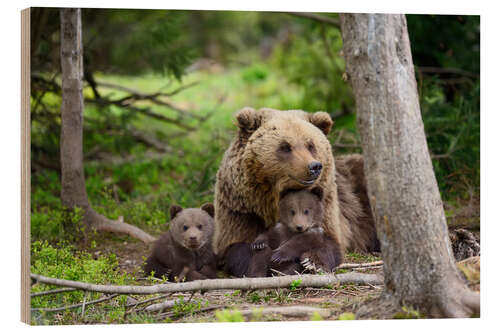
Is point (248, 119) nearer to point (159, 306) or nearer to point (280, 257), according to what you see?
point (280, 257)

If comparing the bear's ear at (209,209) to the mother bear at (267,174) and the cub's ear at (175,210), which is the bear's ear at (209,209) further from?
the cub's ear at (175,210)

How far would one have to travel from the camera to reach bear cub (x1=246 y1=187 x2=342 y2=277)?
5.13m

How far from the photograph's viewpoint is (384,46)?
3.88 metres

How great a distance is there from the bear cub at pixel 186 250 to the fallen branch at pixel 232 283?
0.79 meters

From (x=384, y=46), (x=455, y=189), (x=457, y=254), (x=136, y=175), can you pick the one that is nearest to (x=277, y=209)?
(x=457, y=254)

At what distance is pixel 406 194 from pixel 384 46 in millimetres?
886

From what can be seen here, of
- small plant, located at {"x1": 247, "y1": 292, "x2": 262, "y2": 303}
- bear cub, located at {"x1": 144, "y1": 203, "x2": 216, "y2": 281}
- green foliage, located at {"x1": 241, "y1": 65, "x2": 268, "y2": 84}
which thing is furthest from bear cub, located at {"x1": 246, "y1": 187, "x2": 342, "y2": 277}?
green foliage, located at {"x1": 241, "y1": 65, "x2": 268, "y2": 84}

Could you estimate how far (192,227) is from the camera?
18.1 feet

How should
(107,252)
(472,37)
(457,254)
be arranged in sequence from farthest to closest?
(472,37), (107,252), (457,254)

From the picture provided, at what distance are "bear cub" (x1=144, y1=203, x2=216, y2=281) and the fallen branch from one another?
79 centimetres

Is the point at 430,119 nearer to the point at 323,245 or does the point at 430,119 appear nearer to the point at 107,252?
the point at 323,245

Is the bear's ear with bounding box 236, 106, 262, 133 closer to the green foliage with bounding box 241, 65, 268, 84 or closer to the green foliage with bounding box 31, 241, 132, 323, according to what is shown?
the green foliage with bounding box 31, 241, 132, 323

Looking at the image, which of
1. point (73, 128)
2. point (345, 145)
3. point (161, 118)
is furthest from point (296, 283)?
point (161, 118)

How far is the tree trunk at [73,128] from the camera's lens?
6117 millimetres
